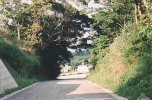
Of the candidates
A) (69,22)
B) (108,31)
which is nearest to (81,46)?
(69,22)

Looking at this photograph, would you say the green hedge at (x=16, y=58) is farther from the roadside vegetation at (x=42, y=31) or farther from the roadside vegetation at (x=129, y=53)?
the roadside vegetation at (x=129, y=53)

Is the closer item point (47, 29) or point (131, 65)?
point (131, 65)

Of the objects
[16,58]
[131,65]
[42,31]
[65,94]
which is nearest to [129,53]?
[131,65]

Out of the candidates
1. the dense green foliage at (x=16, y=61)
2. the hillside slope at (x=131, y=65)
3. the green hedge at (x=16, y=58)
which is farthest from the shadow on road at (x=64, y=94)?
the green hedge at (x=16, y=58)

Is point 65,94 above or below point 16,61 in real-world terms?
below

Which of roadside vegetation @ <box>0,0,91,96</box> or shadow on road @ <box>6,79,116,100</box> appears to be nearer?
shadow on road @ <box>6,79,116,100</box>

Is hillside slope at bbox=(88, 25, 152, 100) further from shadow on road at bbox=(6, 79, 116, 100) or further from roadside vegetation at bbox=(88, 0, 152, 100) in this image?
shadow on road at bbox=(6, 79, 116, 100)

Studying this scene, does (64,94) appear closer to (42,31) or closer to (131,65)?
(131,65)

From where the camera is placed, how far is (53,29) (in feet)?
176

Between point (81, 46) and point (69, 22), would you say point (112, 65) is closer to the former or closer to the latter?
point (69, 22)

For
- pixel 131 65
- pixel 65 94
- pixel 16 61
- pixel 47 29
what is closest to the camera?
pixel 65 94

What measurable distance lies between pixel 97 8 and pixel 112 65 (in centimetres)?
1311

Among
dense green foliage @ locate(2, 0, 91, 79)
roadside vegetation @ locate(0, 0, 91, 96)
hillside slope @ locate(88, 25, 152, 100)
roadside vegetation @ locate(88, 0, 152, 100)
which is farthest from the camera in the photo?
dense green foliage @ locate(2, 0, 91, 79)

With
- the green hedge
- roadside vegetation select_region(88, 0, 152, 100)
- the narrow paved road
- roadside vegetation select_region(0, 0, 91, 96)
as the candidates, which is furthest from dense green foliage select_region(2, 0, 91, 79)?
the narrow paved road
